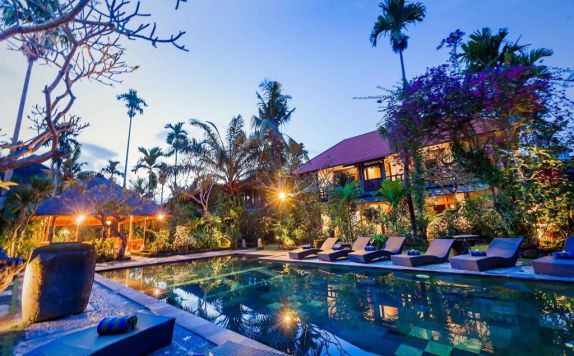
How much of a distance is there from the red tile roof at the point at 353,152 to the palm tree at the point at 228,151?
19.2ft

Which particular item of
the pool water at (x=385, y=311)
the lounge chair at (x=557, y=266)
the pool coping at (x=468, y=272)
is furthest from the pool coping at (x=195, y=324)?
the lounge chair at (x=557, y=266)

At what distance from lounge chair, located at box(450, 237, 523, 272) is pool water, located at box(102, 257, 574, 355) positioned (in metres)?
0.47

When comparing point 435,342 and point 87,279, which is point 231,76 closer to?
point 87,279

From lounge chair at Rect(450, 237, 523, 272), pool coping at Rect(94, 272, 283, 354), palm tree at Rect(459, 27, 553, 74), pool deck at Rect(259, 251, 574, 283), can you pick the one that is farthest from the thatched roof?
palm tree at Rect(459, 27, 553, 74)

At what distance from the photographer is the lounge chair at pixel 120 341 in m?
2.92

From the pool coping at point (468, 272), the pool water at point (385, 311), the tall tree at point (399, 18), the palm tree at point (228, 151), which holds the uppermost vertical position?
the tall tree at point (399, 18)

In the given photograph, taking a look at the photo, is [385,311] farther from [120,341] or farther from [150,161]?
[150,161]

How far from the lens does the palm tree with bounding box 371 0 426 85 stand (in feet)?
59.8

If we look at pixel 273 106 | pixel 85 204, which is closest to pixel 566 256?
pixel 273 106

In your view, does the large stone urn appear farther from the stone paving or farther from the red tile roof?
the red tile roof

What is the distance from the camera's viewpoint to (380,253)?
1038 centimetres

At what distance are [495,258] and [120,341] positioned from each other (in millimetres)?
9114

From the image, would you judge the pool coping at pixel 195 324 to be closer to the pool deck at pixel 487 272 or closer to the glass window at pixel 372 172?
the pool deck at pixel 487 272

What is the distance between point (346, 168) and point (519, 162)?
1293cm
